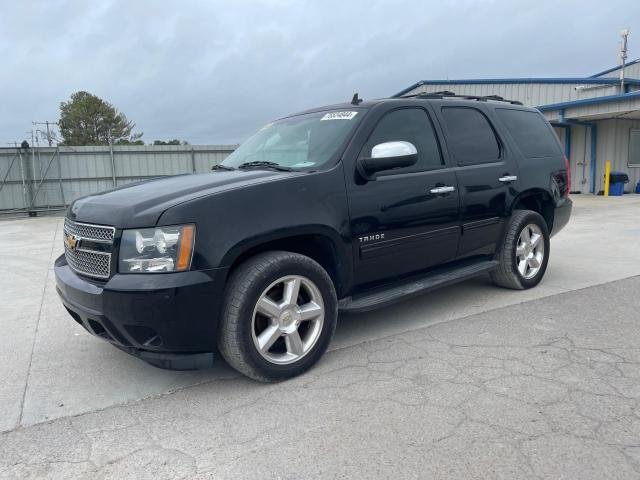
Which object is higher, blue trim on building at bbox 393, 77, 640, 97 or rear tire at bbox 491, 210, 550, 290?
blue trim on building at bbox 393, 77, 640, 97

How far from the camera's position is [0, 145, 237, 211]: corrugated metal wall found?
56.3 ft

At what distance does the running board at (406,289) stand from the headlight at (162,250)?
1.21 m

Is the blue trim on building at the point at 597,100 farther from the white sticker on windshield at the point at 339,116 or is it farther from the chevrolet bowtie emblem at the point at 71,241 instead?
the chevrolet bowtie emblem at the point at 71,241

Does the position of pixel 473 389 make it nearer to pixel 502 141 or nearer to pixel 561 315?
pixel 561 315

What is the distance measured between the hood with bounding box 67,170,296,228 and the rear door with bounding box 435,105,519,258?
5.53 feet

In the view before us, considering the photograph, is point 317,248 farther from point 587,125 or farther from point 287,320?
point 587,125

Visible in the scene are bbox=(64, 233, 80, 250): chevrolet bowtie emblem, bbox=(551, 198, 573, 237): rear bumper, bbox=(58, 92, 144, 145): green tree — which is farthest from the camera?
bbox=(58, 92, 144, 145): green tree

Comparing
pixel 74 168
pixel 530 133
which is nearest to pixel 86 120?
pixel 74 168

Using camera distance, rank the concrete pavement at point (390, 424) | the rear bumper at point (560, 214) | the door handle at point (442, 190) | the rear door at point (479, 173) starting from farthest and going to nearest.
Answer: the rear bumper at point (560, 214) < the rear door at point (479, 173) < the door handle at point (442, 190) < the concrete pavement at point (390, 424)

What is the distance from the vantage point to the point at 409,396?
2982 mm

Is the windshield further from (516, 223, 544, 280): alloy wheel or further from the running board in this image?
(516, 223, 544, 280): alloy wheel

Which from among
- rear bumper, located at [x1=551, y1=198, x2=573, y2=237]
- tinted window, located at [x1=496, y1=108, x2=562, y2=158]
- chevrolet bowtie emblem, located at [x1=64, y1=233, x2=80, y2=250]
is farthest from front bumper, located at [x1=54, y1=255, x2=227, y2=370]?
rear bumper, located at [x1=551, y1=198, x2=573, y2=237]

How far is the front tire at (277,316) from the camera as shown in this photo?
9.74ft

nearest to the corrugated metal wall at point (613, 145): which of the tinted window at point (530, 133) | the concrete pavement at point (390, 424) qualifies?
the tinted window at point (530, 133)
